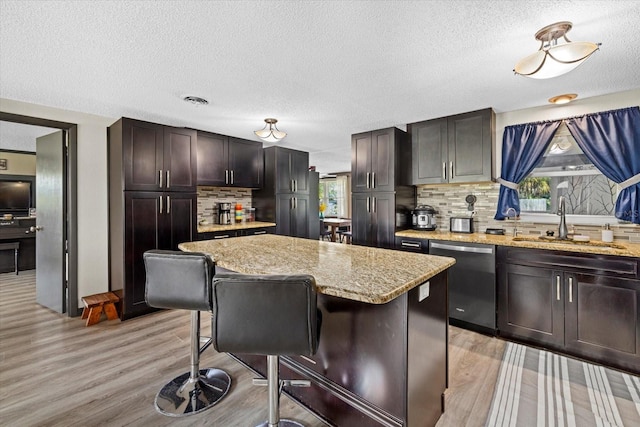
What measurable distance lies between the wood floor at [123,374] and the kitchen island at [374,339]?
247 millimetres

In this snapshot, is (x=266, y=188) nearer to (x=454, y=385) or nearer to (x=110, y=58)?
(x=110, y=58)

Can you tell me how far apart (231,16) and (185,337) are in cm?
275

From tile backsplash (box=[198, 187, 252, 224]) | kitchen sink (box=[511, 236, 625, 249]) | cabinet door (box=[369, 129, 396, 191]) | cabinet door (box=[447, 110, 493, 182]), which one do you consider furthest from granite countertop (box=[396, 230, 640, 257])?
tile backsplash (box=[198, 187, 252, 224])

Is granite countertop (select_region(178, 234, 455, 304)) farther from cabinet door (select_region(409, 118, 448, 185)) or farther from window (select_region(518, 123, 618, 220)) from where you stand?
window (select_region(518, 123, 618, 220))

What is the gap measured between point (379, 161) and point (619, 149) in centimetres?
233

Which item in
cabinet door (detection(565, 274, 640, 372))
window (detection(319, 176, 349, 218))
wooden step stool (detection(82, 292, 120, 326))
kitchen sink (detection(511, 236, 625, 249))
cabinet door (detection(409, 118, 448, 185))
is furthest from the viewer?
window (detection(319, 176, 349, 218))

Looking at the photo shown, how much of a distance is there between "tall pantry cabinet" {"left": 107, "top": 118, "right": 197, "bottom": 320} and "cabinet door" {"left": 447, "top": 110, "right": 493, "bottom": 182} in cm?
332

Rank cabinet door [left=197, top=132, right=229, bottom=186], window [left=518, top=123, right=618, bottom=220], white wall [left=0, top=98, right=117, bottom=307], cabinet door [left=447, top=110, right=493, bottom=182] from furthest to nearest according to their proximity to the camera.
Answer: cabinet door [left=197, top=132, right=229, bottom=186], white wall [left=0, top=98, right=117, bottom=307], cabinet door [left=447, top=110, right=493, bottom=182], window [left=518, top=123, right=618, bottom=220]

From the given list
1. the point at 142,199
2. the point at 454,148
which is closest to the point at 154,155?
the point at 142,199

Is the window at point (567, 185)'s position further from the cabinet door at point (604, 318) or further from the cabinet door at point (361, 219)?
the cabinet door at point (361, 219)

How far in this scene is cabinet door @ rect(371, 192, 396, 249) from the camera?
149 inches

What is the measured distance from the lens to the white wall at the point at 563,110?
9.07 feet

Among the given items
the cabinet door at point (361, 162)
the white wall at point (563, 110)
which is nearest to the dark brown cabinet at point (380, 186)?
the cabinet door at point (361, 162)

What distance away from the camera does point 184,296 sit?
69.1 inches
